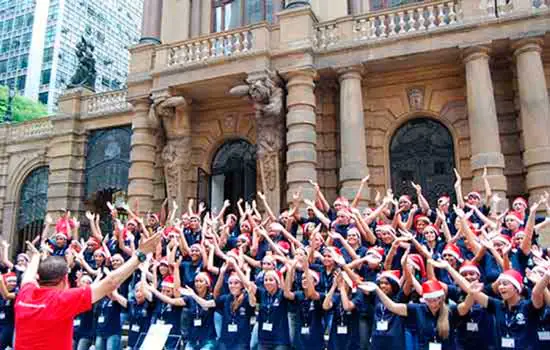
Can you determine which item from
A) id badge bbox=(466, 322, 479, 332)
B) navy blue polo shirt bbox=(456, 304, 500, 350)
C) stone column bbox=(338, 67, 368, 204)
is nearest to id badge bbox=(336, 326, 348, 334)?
navy blue polo shirt bbox=(456, 304, 500, 350)

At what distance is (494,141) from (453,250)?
6256mm

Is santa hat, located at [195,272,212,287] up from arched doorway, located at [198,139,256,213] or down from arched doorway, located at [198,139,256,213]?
down

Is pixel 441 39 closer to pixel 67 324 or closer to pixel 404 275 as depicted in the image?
pixel 404 275

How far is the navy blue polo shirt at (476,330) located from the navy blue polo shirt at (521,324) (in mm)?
133

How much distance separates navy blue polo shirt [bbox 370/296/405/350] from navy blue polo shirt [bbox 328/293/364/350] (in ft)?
1.33

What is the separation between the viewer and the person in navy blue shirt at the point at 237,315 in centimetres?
650

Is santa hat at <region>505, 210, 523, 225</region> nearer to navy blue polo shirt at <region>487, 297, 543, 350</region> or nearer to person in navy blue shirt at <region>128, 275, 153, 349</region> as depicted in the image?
navy blue polo shirt at <region>487, 297, 543, 350</region>

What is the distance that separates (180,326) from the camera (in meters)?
7.05

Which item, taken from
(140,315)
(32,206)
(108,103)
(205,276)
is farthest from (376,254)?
(32,206)

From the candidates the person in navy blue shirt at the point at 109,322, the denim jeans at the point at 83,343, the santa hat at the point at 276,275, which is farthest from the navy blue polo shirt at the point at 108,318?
the santa hat at the point at 276,275

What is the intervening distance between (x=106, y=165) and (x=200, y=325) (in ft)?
43.4

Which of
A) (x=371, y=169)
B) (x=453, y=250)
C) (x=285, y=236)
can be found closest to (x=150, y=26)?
(x=371, y=169)

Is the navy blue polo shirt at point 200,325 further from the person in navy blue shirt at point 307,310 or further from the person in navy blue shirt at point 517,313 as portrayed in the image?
the person in navy blue shirt at point 517,313

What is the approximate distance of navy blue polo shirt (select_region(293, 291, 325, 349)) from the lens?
6320 mm
